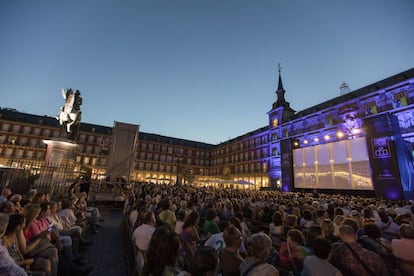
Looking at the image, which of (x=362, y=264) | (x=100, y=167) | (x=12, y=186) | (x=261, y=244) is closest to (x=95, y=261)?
(x=261, y=244)

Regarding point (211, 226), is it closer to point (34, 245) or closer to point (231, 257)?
point (231, 257)

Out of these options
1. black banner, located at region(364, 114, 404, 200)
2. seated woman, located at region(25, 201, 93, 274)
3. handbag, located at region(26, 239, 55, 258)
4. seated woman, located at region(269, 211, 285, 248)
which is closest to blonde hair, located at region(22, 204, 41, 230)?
seated woman, located at region(25, 201, 93, 274)

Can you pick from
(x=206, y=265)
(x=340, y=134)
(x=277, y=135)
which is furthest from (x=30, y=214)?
(x=277, y=135)

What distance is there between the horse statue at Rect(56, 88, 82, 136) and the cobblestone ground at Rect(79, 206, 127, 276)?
254 inches

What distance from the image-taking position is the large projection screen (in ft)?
67.0

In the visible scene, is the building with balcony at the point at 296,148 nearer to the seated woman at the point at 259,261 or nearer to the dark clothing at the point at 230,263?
the dark clothing at the point at 230,263

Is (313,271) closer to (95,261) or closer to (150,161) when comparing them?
(95,261)

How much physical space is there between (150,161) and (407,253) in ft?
166

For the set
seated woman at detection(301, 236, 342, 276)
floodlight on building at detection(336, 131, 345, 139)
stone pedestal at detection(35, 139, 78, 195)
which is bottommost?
seated woman at detection(301, 236, 342, 276)

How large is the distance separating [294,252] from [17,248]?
397cm

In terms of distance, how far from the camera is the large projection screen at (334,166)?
20428 millimetres

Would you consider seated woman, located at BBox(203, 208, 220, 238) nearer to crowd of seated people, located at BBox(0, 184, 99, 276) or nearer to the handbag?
crowd of seated people, located at BBox(0, 184, 99, 276)

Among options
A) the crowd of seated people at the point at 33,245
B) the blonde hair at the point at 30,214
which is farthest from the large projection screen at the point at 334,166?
the blonde hair at the point at 30,214

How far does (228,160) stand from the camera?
162ft
